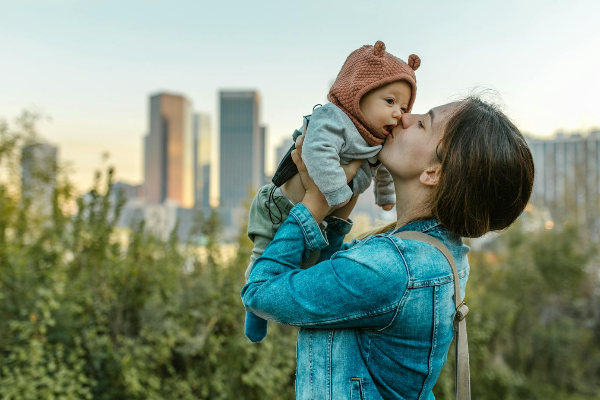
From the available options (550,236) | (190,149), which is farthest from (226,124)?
(550,236)

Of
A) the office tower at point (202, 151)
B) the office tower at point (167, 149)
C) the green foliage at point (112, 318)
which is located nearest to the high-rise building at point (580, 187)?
the green foliage at point (112, 318)

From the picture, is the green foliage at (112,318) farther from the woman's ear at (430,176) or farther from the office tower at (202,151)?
the office tower at (202,151)

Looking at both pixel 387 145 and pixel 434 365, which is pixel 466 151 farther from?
pixel 434 365

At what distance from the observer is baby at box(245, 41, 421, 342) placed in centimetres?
120

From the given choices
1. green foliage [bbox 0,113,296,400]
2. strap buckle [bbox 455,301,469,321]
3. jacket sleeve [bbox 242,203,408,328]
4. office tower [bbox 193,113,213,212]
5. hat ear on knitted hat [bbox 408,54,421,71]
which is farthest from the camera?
office tower [bbox 193,113,213,212]

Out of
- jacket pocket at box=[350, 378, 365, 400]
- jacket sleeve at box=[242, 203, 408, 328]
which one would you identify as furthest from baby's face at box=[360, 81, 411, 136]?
jacket pocket at box=[350, 378, 365, 400]

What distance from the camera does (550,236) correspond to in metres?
8.02

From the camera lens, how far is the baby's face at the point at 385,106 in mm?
1270

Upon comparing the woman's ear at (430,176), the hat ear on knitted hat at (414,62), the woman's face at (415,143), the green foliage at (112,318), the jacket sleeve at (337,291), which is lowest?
the green foliage at (112,318)

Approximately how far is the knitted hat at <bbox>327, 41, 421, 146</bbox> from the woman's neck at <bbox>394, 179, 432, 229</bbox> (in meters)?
0.14

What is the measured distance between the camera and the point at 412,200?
4.15 feet

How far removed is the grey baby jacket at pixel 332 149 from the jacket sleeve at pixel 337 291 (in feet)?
0.58

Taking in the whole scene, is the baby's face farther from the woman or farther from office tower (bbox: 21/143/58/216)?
office tower (bbox: 21/143/58/216)

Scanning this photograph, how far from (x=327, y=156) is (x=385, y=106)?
0.22 meters
